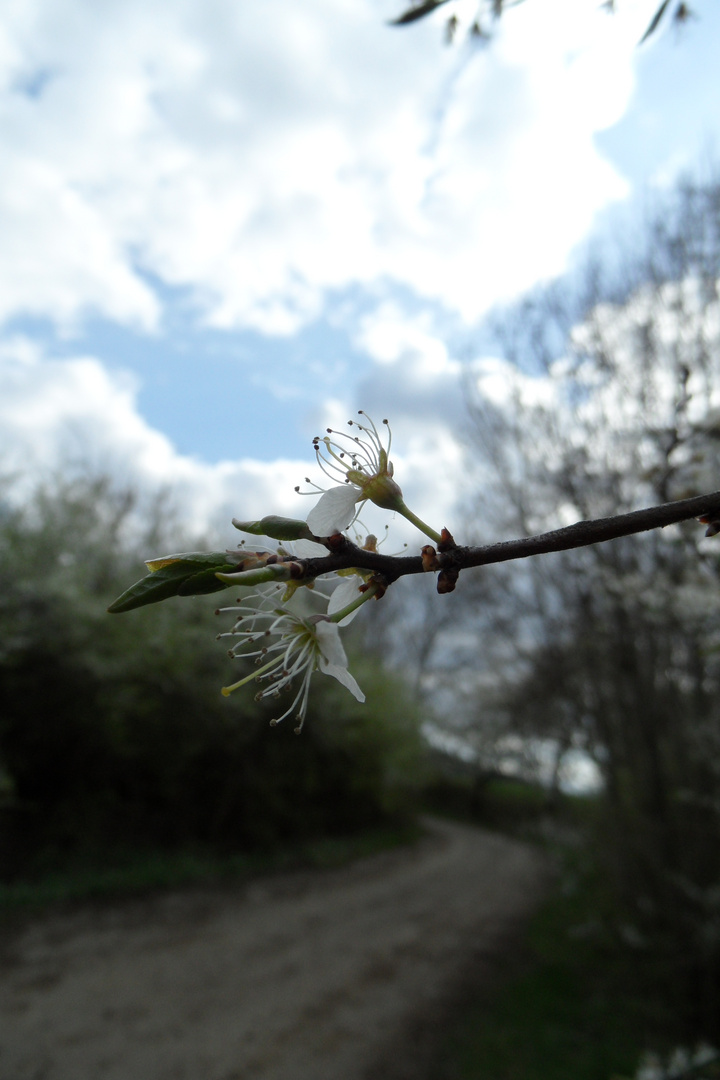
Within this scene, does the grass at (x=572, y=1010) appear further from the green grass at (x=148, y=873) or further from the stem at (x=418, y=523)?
the stem at (x=418, y=523)

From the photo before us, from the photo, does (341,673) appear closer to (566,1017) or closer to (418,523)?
(418,523)

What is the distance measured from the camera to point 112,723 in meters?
7.04

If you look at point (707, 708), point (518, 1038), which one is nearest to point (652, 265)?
point (707, 708)

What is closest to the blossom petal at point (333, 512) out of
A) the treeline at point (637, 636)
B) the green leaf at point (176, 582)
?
the green leaf at point (176, 582)

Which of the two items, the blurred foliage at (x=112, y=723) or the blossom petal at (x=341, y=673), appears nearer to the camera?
the blossom petal at (x=341, y=673)

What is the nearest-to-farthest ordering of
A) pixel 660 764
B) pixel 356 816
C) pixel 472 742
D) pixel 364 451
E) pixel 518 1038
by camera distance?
pixel 364 451
pixel 518 1038
pixel 660 764
pixel 356 816
pixel 472 742

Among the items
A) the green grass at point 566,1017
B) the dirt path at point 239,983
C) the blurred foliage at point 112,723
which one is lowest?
the green grass at point 566,1017

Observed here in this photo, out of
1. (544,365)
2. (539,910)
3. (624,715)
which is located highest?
(544,365)

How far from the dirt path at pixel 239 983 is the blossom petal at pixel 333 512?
13.8 feet

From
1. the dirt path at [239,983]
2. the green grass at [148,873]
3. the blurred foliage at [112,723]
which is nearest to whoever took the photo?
the dirt path at [239,983]

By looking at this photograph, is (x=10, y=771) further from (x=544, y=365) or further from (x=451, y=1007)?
(x=544, y=365)

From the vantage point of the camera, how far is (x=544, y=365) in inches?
252

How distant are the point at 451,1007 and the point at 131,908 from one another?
2.74 meters

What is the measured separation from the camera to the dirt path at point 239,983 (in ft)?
12.6
